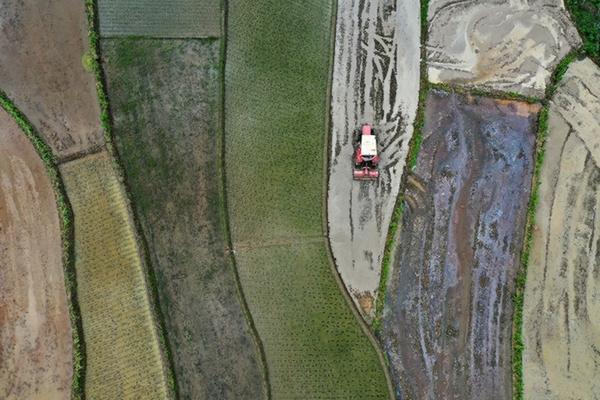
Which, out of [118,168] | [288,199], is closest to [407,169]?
[288,199]

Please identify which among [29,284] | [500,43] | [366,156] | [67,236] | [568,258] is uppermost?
[500,43]

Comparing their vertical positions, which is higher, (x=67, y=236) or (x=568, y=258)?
(x=67, y=236)

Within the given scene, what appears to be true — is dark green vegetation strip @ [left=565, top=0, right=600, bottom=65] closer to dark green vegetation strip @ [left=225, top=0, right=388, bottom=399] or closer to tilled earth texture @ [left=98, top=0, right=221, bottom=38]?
dark green vegetation strip @ [left=225, top=0, right=388, bottom=399]

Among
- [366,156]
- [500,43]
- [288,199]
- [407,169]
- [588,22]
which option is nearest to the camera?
[366,156]

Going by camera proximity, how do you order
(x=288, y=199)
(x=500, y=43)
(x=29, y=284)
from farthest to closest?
(x=500, y=43), (x=288, y=199), (x=29, y=284)

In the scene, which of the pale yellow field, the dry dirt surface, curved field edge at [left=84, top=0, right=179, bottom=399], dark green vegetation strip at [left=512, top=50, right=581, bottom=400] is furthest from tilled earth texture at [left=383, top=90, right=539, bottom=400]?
the dry dirt surface

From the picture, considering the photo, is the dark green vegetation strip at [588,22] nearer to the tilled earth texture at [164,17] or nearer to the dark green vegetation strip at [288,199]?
the dark green vegetation strip at [288,199]

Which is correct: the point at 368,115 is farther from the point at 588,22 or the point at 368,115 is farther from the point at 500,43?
the point at 588,22
